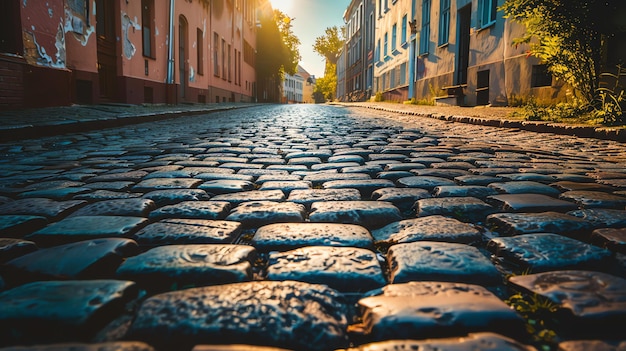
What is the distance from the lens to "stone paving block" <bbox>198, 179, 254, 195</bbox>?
97.4 inches

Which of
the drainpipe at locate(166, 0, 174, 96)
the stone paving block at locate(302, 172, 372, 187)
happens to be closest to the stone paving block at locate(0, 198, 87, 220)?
the stone paving block at locate(302, 172, 372, 187)

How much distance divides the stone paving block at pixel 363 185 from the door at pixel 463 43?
38.7 feet

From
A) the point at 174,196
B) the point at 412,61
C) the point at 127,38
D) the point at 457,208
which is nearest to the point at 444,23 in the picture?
the point at 412,61

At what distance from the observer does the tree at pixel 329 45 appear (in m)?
57.6

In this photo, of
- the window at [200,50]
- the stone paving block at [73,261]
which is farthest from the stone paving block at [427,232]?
the window at [200,50]

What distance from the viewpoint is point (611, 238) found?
1513 mm

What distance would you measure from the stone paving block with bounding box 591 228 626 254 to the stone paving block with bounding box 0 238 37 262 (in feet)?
6.32

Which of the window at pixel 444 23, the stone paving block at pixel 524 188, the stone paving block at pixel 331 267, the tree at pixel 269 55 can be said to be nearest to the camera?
the stone paving block at pixel 331 267

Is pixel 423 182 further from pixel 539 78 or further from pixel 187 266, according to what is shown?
pixel 539 78

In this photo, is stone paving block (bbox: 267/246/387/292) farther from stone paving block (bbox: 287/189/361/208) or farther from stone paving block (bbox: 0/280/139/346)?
stone paving block (bbox: 287/189/361/208)

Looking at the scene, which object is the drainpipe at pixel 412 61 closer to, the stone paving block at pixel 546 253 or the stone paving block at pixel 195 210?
the stone paving block at pixel 195 210

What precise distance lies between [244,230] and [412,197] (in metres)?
0.93

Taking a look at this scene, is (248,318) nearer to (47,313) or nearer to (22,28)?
(47,313)

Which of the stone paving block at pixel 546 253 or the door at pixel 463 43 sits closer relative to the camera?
the stone paving block at pixel 546 253
